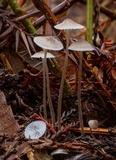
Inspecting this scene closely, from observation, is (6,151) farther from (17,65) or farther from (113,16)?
(113,16)

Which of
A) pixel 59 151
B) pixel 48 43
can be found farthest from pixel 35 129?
pixel 48 43

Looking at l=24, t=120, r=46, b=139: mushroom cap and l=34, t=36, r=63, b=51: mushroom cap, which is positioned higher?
l=34, t=36, r=63, b=51: mushroom cap

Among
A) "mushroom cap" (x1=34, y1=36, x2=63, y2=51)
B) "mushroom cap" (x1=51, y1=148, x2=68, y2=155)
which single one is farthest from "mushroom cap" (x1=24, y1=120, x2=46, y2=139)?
"mushroom cap" (x1=34, y1=36, x2=63, y2=51)

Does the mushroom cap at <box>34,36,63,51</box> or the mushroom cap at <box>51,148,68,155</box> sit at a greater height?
the mushroom cap at <box>34,36,63,51</box>

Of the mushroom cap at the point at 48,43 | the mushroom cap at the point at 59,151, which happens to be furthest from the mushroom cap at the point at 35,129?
the mushroom cap at the point at 48,43

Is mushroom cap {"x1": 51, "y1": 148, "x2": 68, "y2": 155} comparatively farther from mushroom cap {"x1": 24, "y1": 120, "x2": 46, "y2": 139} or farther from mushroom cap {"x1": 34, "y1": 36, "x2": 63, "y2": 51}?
mushroom cap {"x1": 34, "y1": 36, "x2": 63, "y2": 51}

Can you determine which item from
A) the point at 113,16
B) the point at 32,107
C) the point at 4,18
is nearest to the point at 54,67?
the point at 32,107

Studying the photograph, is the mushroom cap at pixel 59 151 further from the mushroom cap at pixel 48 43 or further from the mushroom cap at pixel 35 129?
the mushroom cap at pixel 48 43

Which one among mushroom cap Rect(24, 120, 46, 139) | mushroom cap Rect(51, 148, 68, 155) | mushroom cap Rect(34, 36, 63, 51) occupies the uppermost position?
mushroom cap Rect(34, 36, 63, 51)
